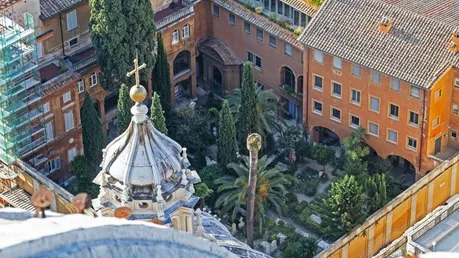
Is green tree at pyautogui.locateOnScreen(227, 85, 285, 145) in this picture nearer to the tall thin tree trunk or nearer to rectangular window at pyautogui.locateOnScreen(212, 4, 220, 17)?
the tall thin tree trunk

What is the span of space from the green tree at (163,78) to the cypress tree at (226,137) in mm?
5139

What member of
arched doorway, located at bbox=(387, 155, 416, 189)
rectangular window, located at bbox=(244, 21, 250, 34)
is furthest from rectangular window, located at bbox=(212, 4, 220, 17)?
arched doorway, located at bbox=(387, 155, 416, 189)

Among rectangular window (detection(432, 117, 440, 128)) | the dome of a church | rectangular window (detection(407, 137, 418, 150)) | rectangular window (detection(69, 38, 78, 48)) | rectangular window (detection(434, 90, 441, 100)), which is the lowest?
rectangular window (detection(407, 137, 418, 150))

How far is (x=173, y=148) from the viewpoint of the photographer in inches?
1505

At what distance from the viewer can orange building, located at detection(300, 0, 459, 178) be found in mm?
60031

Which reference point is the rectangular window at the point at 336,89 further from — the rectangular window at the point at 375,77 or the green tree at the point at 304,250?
the green tree at the point at 304,250

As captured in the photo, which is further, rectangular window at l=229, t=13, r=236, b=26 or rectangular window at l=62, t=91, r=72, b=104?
rectangular window at l=229, t=13, r=236, b=26

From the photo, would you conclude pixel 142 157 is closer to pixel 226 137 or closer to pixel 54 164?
pixel 226 137

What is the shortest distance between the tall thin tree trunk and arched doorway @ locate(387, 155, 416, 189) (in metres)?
10.2

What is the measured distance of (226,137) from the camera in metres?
60.9

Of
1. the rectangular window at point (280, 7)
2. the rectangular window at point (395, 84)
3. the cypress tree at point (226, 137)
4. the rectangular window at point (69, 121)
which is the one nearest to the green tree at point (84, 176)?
the rectangular window at point (69, 121)

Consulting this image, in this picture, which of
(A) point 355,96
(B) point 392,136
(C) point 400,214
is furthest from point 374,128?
(C) point 400,214

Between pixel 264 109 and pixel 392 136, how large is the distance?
715cm

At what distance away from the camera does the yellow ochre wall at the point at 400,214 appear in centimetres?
5659
